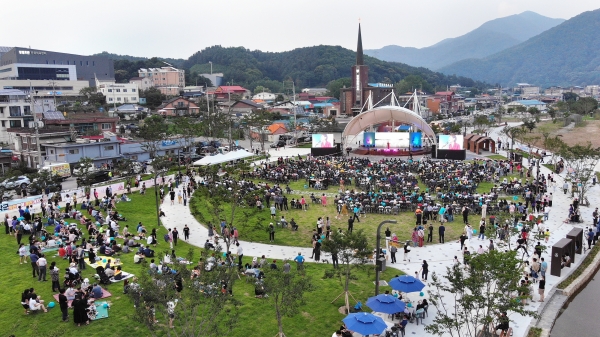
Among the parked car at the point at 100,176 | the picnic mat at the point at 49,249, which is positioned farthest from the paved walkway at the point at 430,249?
the parked car at the point at 100,176

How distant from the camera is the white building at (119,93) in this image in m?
88.7

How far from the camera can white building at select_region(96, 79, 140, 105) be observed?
291ft

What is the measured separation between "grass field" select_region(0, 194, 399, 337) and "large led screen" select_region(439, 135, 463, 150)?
103 ft

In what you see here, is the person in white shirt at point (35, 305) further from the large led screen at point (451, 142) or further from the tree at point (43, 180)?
the large led screen at point (451, 142)

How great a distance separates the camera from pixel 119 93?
295ft

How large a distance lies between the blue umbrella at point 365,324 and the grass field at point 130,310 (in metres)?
1.64

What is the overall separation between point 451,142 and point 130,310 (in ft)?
129

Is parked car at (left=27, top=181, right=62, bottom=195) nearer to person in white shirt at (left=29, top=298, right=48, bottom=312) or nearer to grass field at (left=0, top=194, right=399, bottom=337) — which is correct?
grass field at (left=0, top=194, right=399, bottom=337)

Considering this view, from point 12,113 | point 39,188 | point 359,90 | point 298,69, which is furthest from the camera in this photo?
point 298,69

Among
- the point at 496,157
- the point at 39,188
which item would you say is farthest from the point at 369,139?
the point at 39,188

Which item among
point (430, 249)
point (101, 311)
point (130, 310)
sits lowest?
point (430, 249)

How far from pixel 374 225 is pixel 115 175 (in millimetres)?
24600

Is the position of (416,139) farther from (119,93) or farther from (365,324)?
(119,93)

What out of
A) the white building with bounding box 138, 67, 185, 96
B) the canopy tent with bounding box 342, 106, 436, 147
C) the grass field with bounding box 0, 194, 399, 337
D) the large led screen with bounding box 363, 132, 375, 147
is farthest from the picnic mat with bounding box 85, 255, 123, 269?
the white building with bounding box 138, 67, 185, 96
